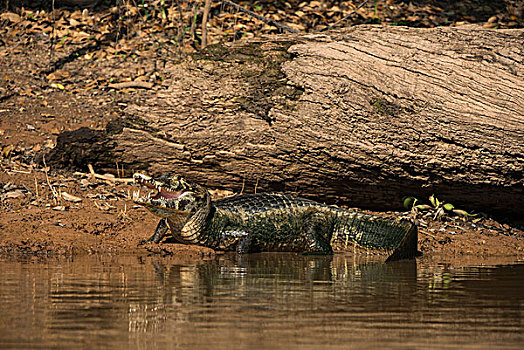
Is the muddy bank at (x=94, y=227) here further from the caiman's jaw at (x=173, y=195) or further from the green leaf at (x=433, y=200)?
the caiman's jaw at (x=173, y=195)

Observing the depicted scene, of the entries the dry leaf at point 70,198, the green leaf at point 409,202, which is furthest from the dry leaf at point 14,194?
the green leaf at point 409,202

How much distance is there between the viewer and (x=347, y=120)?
707cm

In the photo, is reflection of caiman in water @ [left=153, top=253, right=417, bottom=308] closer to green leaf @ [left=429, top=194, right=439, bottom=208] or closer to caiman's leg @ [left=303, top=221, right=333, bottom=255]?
caiman's leg @ [left=303, top=221, right=333, bottom=255]

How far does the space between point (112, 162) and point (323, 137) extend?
2.50 m

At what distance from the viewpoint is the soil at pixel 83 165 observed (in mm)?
6492

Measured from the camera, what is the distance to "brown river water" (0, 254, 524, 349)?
3.01m

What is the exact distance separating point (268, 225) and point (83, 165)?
8.70 feet

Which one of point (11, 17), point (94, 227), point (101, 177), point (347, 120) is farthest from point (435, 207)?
point (11, 17)

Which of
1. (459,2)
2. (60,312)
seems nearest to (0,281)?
(60,312)

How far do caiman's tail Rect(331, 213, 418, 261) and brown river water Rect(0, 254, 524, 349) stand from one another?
93cm

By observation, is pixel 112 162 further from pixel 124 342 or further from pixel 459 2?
pixel 459 2

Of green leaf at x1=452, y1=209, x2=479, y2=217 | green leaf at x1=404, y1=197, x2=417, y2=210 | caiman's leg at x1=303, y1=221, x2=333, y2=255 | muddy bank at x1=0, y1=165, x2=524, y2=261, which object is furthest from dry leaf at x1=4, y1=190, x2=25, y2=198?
green leaf at x1=452, y1=209, x2=479, y2=217

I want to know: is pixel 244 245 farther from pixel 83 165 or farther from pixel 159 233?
pixel 83 165

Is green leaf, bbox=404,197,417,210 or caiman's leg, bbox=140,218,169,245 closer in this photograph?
caiman's leg, bbox=140,218,169,245
